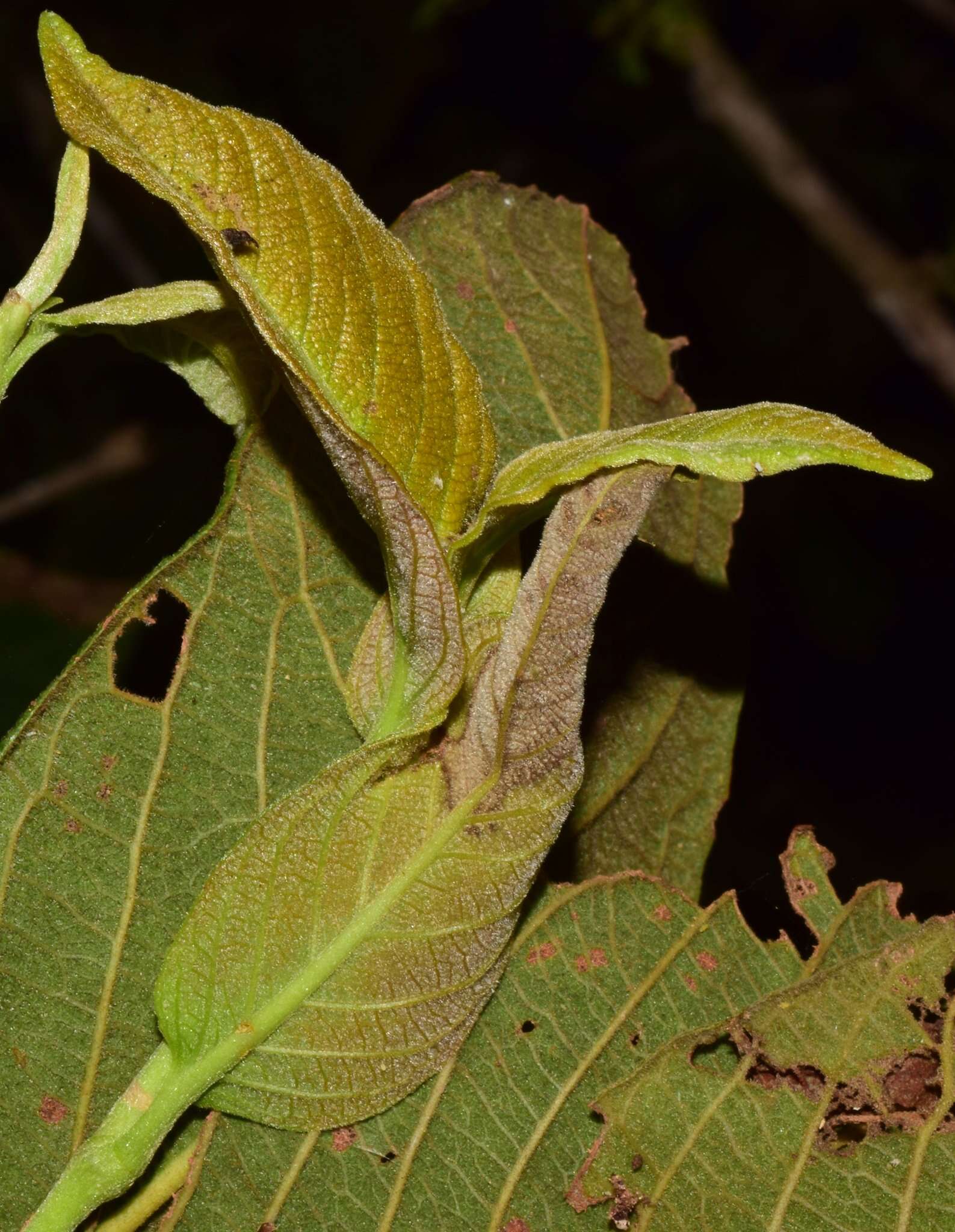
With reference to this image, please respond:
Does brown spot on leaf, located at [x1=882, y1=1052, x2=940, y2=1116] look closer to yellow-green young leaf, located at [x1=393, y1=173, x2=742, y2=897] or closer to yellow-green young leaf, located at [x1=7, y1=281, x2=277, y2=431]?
yellow-green young leaf, located at [x1=393, y1=173, x2=742, y2=897]

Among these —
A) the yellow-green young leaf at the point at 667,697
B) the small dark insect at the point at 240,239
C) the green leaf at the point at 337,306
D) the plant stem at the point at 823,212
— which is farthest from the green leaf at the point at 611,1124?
the plant stem at the point at 823,212

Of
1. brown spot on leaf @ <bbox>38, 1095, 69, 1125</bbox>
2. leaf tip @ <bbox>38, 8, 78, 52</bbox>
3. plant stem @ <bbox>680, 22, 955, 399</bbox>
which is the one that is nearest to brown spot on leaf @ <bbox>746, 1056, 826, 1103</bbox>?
brown spot on leaf @ <bbox>38, 1095, 69, 1125</bbox>

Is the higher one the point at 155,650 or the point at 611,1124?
the point at 155,650

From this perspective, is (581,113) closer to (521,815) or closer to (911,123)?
(911,123)

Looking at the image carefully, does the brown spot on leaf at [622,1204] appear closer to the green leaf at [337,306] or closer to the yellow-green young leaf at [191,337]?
the green leaf at [337,306]

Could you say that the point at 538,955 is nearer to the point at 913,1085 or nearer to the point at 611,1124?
the point at 611,1124

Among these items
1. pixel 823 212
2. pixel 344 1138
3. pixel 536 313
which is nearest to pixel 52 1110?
pixel 344 1138
